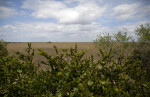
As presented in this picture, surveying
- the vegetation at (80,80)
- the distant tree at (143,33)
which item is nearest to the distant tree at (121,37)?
the distant tree at (143,33)

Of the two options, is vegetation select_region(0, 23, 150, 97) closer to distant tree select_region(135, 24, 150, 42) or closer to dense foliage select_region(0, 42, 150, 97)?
dense foliage select_region(0, 42, 150, 97)

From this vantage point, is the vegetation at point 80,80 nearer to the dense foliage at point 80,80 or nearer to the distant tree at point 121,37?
the dense foliage at point 80,80

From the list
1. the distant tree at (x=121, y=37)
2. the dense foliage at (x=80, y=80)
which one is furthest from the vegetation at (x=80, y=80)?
the distant tree at (x=121, y=37)

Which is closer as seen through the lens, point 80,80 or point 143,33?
point 80,80

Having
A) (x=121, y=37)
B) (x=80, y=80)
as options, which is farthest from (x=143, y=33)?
(x=80, y=80)

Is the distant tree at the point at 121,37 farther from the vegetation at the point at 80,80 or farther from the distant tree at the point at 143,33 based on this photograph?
the vegetation at the point at 80,80

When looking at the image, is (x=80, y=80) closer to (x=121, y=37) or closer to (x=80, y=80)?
(x=80, y=80)

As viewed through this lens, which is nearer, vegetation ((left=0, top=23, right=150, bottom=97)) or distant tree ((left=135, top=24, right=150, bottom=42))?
vegetation ((left=0, top=23, right=150, bottom=97))

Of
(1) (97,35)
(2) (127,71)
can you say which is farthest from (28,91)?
(1) (97,35)

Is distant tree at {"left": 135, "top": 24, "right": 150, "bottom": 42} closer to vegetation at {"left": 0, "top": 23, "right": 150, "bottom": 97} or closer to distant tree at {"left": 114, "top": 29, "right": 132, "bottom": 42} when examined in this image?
distant tree at {"left": 114, "top": 29, "right": 132, "bottom": 42}

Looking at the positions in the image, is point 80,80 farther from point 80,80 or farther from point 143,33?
point 143,33

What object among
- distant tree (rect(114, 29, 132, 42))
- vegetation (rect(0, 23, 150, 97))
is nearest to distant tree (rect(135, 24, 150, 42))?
distant tree (rect(114, 29, 132, 42))

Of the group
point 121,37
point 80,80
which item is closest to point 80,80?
point 80,80

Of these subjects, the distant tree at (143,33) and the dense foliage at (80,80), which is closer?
the dense foliage at (80,80)
